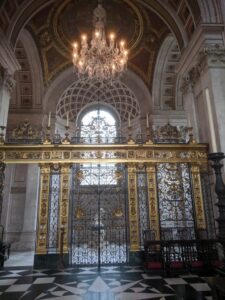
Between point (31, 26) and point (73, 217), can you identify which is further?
point (31, 26)

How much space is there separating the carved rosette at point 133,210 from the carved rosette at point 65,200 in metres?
1.99

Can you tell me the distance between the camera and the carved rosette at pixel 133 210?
7809 millimetres

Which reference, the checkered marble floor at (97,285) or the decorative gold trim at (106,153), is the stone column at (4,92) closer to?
the decorative gold trim at (106,153)

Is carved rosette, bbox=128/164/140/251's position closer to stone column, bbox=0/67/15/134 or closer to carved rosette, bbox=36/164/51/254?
carved rosette, bbox=36/164/51/254

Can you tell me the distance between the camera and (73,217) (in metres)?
8.48

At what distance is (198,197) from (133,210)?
2133 mm

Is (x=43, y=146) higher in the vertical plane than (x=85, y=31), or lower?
lower

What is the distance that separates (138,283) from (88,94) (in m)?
15.1

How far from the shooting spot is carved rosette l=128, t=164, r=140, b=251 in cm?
781

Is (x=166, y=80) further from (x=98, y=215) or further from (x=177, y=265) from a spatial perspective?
(x=177, y=265)

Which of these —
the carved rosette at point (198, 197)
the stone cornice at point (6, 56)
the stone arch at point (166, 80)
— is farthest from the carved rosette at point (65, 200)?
the stone arch at point (166, 80)

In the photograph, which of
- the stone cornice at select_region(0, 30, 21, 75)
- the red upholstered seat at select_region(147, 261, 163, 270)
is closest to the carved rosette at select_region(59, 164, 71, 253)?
the red upholstered seat at select_region(147, 261, 163, 270)

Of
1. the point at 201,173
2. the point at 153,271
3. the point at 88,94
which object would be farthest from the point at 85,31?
the point at 153,271

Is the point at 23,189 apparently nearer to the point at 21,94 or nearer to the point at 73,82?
the point at 21,94
